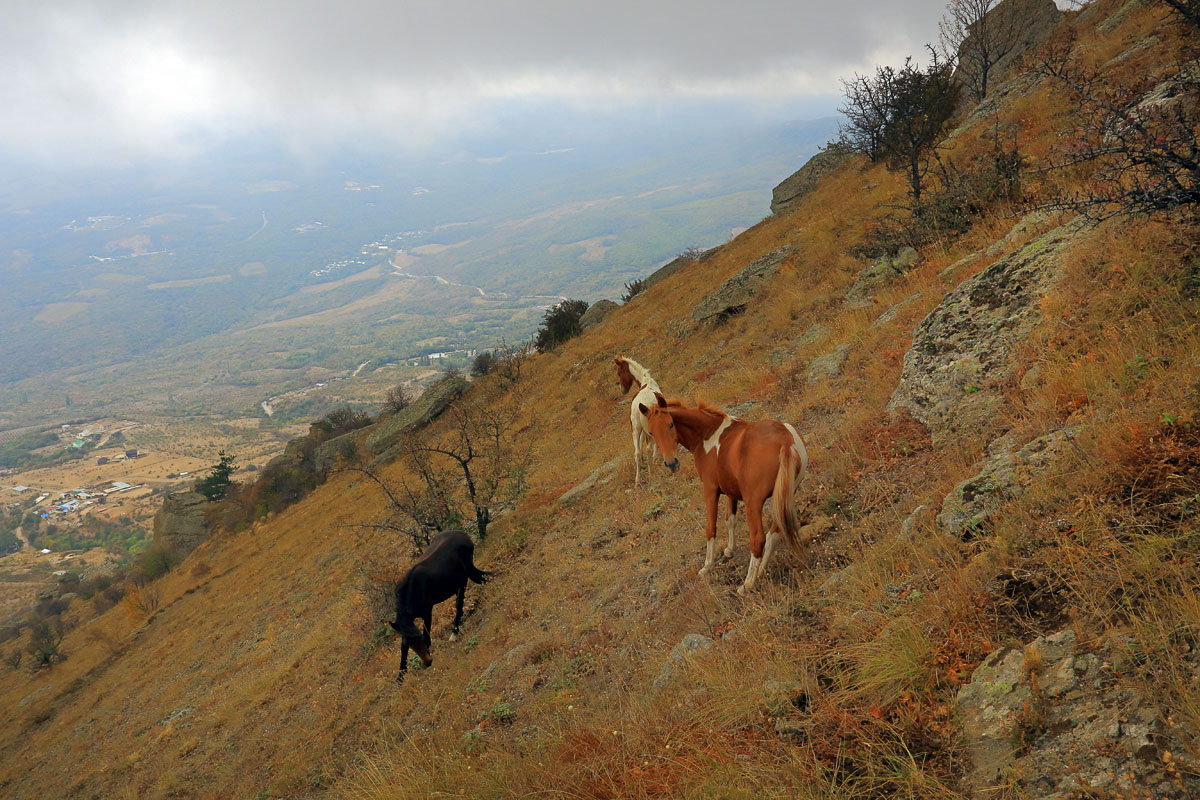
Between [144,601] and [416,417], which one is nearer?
[144,601]

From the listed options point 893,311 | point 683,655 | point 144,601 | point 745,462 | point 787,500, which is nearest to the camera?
point 683,655

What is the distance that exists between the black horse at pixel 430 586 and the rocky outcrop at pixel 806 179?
32.8m

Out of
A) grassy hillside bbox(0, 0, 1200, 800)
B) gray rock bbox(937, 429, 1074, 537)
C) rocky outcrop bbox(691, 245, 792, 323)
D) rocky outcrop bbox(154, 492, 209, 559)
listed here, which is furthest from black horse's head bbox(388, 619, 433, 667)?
rocky outcrop bbox(154, 492, 209, 559)

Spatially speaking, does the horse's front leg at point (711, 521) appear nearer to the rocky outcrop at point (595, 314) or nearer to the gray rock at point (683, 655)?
the gray rock at point (683, 655)

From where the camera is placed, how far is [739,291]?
2069cm

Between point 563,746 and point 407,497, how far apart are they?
998 cm

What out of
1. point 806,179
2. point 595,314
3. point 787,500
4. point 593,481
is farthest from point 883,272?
point 806,179

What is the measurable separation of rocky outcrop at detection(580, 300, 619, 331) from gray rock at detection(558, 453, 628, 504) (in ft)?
73.3

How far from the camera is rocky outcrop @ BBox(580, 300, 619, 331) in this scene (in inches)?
1399

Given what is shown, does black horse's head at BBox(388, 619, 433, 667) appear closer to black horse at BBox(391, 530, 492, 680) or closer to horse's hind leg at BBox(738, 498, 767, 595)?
black horse at BBox(391, 530, 492, 680)

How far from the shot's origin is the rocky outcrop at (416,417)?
30.5m

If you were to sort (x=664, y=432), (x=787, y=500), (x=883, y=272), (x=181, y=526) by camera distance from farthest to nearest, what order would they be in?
(x=181, y=526)
(x=883, y=272)
(x=664, y=432)
(x=787, y=500)

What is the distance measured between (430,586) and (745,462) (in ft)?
20.5

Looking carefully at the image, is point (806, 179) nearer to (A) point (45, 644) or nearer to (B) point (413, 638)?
(B) point (413, 638)
